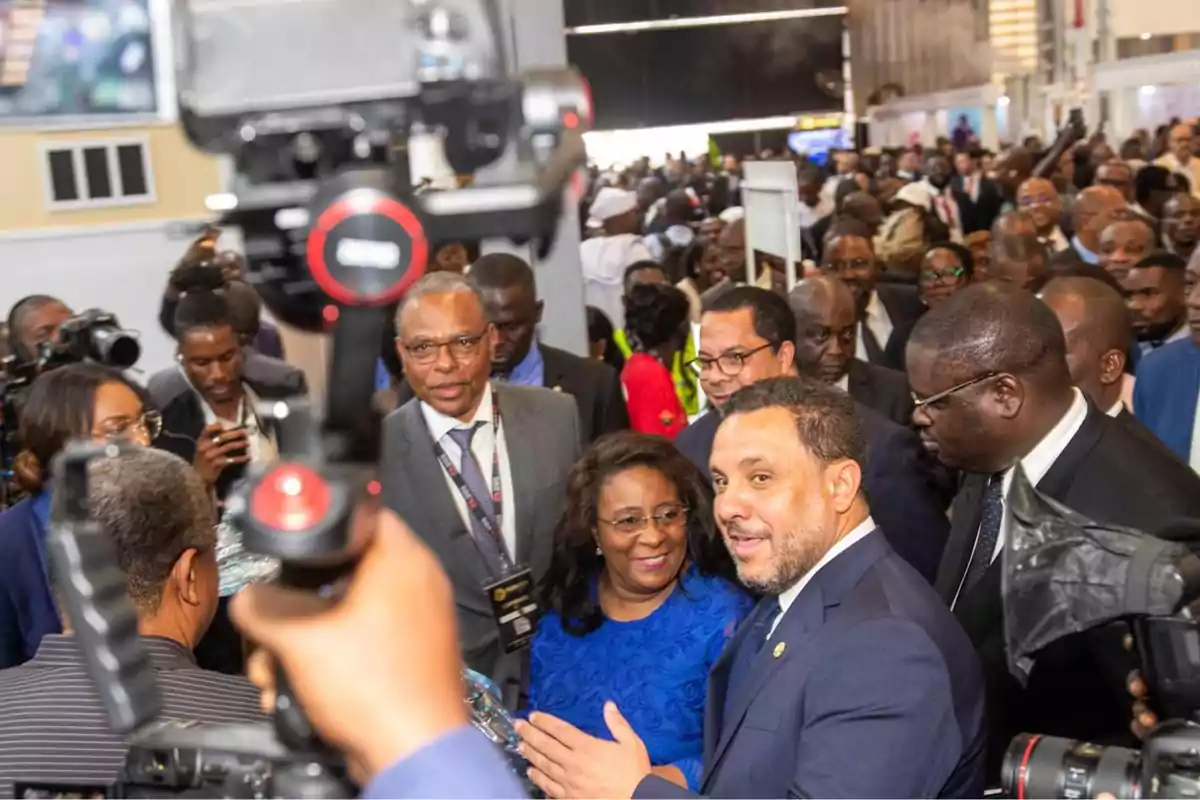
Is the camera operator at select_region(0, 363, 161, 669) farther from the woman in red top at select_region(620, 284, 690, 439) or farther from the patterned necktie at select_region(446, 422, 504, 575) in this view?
the woman in red top at select_region(620, 284, 690, 439)

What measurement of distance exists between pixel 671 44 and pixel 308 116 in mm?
22037

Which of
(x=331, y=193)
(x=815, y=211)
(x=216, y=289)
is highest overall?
(x=331, y=193)

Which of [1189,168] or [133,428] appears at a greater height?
[1189,168]

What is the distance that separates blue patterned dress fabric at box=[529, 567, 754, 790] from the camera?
2.56 m

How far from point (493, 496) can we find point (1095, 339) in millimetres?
1580

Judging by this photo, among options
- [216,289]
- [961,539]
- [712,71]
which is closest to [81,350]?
[216,289]

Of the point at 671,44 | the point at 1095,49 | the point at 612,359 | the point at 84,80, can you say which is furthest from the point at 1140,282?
the point at 671,44

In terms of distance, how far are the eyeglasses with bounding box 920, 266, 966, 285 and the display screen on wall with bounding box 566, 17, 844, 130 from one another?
1640 centimetres

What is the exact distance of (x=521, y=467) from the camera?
313 centimetres

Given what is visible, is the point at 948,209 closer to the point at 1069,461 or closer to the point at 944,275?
the point at 944,275

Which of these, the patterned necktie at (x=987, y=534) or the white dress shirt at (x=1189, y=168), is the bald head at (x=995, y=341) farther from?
the white dress shirt at (x=1189, y=168)

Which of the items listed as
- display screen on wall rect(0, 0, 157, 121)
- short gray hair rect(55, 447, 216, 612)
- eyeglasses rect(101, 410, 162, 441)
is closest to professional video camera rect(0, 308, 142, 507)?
eyeglasses rect(101, 410, 162, 441)

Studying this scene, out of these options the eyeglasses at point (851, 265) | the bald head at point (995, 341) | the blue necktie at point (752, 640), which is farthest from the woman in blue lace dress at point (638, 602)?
the eyeglasses at point (851, 265)

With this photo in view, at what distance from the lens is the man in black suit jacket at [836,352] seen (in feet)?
13.3
